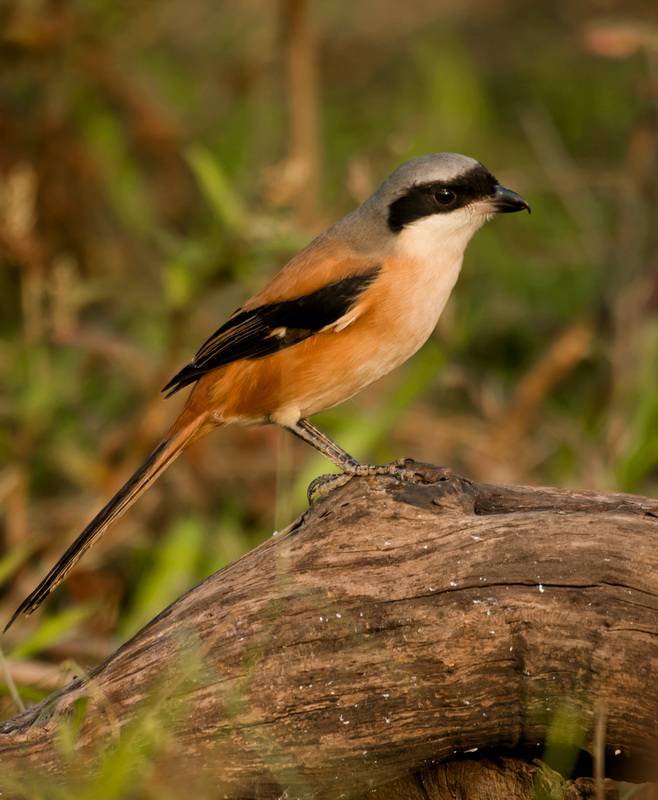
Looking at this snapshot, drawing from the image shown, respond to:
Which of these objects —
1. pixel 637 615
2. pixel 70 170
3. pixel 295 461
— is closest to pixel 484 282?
pixel 295 461

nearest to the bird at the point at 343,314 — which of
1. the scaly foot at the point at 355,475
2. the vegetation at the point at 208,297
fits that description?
the scaly foot at the point at 355,475

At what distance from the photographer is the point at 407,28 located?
10906 millimetres

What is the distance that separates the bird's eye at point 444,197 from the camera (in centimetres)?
434

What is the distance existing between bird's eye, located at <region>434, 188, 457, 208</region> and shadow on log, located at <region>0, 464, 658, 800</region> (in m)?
1.28

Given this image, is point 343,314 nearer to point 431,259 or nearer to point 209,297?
point 431,259

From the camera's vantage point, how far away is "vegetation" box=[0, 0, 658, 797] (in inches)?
221

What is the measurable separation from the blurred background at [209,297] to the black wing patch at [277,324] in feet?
2.62

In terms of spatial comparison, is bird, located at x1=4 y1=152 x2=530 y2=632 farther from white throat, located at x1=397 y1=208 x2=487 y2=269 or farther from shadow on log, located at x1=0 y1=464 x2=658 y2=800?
shadow on log, located at x1=0 y1=464 x2=658 y2=800

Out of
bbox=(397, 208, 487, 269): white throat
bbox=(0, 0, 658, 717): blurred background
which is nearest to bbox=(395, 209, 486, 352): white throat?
bbox=(397, 208, 487, 269): white throat

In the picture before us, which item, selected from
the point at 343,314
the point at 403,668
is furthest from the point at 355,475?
the point at 403,668

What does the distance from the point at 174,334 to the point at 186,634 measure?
2.34 meters

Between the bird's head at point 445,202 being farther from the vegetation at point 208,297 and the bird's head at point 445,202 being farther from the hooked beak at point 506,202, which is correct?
the vegetation at point 208,297

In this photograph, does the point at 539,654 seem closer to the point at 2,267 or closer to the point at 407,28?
the point at 2,267

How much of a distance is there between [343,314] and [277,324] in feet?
0.75
